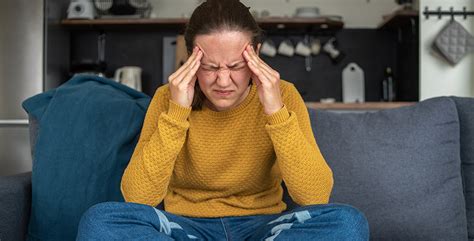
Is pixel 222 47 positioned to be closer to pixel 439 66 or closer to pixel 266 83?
pixel 266 83

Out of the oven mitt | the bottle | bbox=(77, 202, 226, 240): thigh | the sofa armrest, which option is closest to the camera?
bbox=(77, 202, 226, 240): thigh

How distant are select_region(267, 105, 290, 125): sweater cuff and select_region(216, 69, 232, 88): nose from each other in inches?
5.2

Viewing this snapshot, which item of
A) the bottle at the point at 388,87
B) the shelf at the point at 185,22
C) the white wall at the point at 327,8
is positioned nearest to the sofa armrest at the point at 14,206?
the shelf at the point at 185,22

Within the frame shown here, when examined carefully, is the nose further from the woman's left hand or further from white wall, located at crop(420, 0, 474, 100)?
white wall, located at crop(420, 0, 474, 100)

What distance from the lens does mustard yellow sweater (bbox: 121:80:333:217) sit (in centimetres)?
137

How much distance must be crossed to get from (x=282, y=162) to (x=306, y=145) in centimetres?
7

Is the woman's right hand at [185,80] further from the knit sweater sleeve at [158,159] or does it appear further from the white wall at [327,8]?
the white wall at [327,8]

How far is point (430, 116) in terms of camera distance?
1732 mm

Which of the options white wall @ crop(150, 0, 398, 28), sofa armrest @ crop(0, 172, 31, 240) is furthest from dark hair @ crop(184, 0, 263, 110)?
white wall @ crop(150, 0, 398, 28)

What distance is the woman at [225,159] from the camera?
1159 mm

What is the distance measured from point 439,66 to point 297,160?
8.45 feet

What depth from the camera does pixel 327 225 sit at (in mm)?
1144

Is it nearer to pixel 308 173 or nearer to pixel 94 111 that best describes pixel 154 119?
pixel 94 111

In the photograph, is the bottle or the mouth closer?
the mouth
